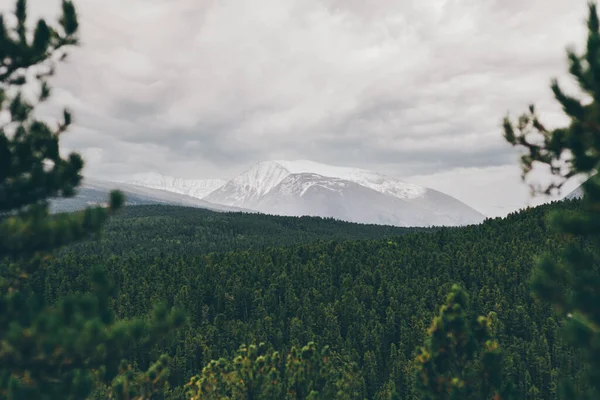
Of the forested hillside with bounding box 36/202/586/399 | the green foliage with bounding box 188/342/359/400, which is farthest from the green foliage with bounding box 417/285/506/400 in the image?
the forested hillside with bounding box 36/202/586/399

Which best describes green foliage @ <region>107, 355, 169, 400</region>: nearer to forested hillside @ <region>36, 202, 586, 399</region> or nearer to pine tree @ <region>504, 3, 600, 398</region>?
pine tree @ <region>504, 3, 600, 398</region>

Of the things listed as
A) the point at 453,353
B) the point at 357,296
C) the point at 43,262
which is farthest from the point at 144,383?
the point at 357,296

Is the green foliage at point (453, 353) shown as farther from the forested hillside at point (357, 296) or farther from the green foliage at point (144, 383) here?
the forested hillside at point (357, 296)

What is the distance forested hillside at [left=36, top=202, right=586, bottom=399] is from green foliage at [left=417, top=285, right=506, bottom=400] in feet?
175

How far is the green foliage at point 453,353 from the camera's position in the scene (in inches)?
1051

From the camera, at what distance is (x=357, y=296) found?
124188mm

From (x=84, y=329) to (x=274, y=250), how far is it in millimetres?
148671

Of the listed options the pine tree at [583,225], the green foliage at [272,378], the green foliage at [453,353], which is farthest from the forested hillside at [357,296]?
the pine tree at [583,225]

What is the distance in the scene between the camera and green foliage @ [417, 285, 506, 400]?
26688mm

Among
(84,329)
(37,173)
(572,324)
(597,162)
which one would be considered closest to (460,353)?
(572,324)

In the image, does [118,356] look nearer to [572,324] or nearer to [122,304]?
[572,324]

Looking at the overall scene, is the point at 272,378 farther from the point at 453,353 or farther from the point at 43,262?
the point at 43,262

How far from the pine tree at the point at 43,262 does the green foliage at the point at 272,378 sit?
11646 millimetres

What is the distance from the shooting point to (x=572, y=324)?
1484 centimetres
